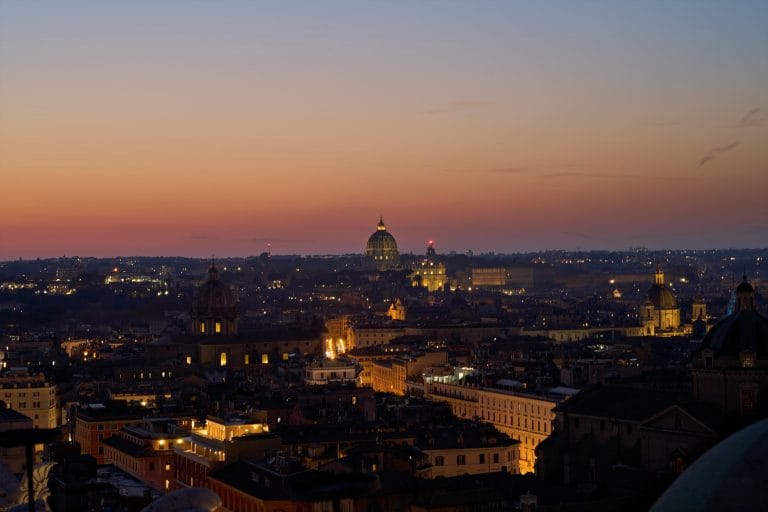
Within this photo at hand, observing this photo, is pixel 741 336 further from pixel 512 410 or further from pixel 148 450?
pixel 512 410

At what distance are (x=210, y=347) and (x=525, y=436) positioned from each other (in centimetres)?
4532

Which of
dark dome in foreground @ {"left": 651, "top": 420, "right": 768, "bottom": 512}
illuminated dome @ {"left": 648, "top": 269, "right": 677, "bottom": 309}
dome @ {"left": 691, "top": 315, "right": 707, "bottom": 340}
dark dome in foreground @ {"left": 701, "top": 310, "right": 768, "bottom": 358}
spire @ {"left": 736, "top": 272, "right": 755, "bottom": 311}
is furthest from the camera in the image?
illuminated dome @ {"left": 648, "top": 269, "right": 677, "bottom": 309}

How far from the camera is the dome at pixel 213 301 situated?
113812mm

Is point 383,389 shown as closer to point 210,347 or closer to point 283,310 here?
point 210,347

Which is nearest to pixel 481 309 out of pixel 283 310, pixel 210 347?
pixel 283 310

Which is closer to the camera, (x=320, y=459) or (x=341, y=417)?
(x=320, y=459)

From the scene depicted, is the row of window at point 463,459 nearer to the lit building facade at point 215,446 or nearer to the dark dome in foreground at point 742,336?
the lit building facade at point 215,446

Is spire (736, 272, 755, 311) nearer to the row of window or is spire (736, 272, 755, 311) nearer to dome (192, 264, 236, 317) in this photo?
the row of window

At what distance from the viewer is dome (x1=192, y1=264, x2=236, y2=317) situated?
113812 millimetres

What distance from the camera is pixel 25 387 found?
71875mm

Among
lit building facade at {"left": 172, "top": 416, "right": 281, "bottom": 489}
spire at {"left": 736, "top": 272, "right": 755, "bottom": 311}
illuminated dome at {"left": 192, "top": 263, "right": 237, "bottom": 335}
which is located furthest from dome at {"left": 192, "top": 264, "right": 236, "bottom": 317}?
spire at {"left": 736, "top": 272, "right": 755, "bottom": 311}

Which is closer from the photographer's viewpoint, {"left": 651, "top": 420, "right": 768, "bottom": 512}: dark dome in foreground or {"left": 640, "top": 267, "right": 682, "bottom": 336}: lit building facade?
{"left": 651, "top": 420, "right": 768, "bottom": 512}: dark dome in foreground

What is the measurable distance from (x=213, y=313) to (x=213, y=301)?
1056 mm

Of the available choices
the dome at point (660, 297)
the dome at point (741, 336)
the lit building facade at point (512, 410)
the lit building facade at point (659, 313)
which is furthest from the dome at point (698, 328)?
the dome at point (741, 336)
